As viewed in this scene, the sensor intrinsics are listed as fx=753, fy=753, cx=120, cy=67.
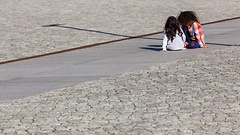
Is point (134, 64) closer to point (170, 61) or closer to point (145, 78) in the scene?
point (170, 61)

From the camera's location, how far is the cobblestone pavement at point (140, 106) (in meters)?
8.52

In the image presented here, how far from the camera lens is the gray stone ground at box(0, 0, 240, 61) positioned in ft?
66.4

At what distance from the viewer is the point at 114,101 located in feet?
34.0

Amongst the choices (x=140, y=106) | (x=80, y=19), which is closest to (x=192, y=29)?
(x=140, y=106)

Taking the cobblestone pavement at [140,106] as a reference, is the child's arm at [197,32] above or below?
above

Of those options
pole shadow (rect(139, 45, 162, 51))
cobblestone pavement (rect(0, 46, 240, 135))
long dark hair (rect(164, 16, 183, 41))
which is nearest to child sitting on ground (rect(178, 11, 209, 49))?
long dark hair (rect(164, 16, 183, 41))

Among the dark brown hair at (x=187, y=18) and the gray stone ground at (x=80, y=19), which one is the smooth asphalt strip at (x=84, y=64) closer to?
the dark brown hair at (x=187, y=18)

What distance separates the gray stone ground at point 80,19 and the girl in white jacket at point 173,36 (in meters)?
2.99

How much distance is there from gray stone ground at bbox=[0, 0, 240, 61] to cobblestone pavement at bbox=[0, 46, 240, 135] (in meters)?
5.52

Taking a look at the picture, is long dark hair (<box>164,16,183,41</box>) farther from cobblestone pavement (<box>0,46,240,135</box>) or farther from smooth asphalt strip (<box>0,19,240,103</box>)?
cobblestone pavement (<box>0,46,240,135</box>)

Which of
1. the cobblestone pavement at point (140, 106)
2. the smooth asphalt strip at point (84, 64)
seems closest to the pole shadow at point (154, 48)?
the smooth asphalt strip at point (84, 64)

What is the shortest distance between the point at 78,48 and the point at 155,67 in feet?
15.8

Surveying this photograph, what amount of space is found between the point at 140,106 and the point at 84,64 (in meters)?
5.35

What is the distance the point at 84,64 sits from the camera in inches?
595
